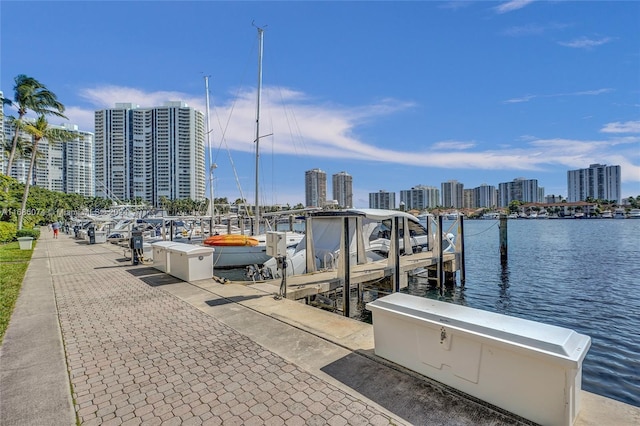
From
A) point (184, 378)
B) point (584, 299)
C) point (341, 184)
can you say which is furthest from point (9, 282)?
point (341, 184)

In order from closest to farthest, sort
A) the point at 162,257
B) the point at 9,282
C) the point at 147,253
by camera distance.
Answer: the point at 9,282 < the point at 162,257 < the point at 147,253

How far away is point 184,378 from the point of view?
147 inches

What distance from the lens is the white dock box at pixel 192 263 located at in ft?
30.1

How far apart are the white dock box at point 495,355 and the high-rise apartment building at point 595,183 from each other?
580ft

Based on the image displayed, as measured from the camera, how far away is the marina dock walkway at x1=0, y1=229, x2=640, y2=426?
115 inches

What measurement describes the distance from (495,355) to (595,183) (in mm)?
184824

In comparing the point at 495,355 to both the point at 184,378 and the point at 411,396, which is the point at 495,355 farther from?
the point at 184,378

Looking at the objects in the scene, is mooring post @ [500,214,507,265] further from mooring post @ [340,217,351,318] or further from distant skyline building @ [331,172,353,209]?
distant skyline building @ [331,172,353,209]

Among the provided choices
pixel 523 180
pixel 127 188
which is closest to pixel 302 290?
pixel 127 188

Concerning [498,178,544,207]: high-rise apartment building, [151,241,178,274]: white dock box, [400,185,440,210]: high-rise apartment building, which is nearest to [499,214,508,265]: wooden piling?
[151,241,178,274]: white dock box

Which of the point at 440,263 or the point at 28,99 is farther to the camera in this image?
the point at 28,99

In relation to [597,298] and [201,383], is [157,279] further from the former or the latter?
[597,298]

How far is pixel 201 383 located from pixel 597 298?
15385 mm

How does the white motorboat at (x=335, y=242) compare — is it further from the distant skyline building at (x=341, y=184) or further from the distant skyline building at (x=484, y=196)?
the distant skyline building at (x=484, y=196)
